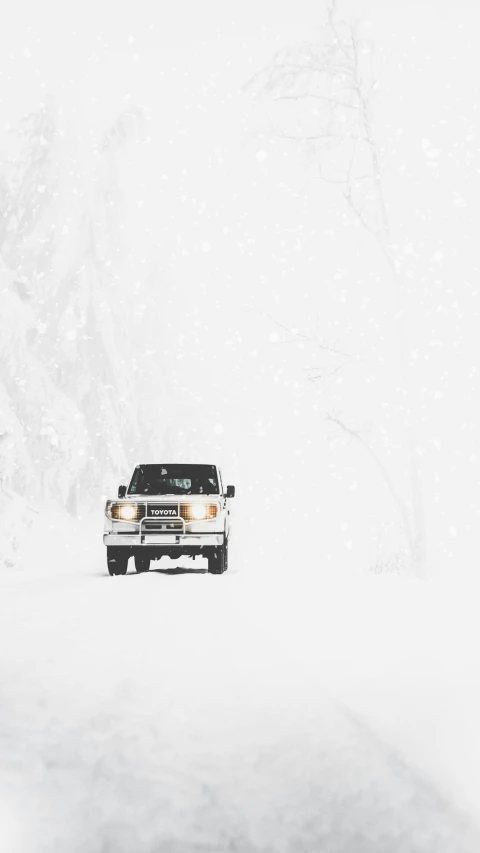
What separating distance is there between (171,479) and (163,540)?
2.30 meters

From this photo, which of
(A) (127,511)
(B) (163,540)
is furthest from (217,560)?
(A) (127,511)

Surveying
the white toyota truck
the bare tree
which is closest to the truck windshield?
the white toyota truck

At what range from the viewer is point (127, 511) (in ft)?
44.9

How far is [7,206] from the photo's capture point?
2342 centimetres

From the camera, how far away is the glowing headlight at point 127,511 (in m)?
13.6

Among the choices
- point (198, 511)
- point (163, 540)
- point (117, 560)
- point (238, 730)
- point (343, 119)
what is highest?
point (343, 119)

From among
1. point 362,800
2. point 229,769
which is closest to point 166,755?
point 229,769

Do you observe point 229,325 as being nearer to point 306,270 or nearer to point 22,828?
point 306,270

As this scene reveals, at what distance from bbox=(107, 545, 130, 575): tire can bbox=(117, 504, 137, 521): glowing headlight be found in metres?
0.55

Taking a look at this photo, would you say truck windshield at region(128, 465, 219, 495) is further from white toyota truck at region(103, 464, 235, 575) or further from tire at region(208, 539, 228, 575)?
tire at region(208, 539, 228, 575)

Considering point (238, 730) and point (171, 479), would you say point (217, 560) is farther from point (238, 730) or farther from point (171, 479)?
point (238, 730)

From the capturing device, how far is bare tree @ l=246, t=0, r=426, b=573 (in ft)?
55.7

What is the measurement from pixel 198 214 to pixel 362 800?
26.8 metres

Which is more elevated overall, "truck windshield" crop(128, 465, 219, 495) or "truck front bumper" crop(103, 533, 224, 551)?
"truck windshield" crop(128, 465, 219, 495)
